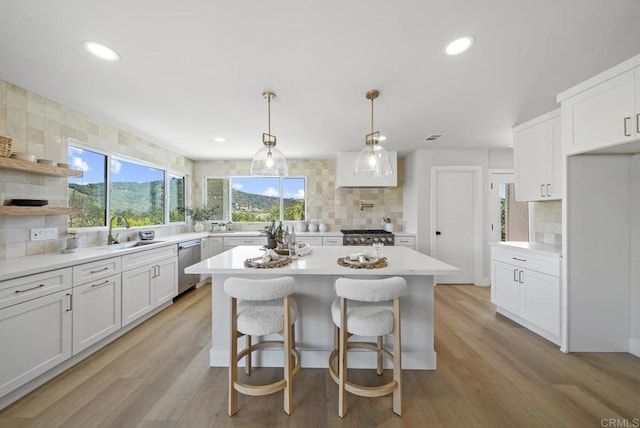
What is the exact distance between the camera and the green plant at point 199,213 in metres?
4.62

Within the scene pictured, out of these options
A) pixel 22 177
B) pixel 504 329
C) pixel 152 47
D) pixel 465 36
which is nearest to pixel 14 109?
pixel 22 177

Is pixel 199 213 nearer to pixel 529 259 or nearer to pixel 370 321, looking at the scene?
pixel 370 321

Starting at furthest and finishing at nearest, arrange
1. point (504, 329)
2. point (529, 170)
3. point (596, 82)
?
1. point (529, 170)
2. point (504, 329)
3. point (596, 82)

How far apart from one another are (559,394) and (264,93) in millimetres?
3252

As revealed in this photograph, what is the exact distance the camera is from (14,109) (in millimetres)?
2043

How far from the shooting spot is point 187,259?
363 centimetres

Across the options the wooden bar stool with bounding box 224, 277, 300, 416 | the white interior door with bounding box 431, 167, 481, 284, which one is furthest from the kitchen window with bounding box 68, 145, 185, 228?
the white interior door with bounding box 431, 167, 481, 284

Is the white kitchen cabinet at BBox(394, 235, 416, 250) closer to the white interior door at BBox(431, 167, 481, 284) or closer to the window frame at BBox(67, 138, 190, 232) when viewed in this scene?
the white interior door at BBox(431, 167, 481, 284)

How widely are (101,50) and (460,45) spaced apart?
2.41 metres

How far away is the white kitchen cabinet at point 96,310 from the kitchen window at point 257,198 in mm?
2744

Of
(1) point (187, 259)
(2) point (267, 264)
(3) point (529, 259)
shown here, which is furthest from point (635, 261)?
(1) point (187, 259)

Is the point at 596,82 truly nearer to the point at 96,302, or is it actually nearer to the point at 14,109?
the point at 96,302

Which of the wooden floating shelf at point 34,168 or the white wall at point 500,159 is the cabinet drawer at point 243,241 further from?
the white wall at point 500,159

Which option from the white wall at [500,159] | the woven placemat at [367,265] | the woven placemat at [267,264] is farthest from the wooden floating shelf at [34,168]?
the white wall at [500,159]
